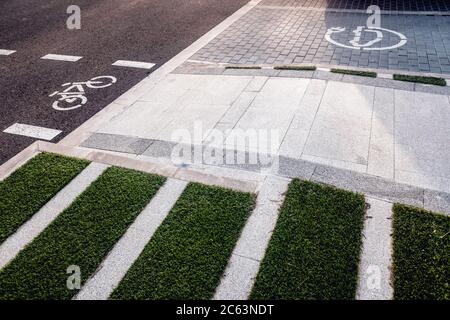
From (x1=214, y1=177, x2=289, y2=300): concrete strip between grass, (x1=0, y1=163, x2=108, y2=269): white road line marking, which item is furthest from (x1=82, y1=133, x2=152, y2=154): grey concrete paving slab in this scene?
(x1=214, y1=177, x2=289, y2=300): concrete strip between grass

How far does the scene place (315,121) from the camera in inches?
249

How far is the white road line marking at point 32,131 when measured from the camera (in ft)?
21.4

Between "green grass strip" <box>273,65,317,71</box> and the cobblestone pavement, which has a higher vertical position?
the cobblestone pavement

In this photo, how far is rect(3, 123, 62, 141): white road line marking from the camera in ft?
21.4

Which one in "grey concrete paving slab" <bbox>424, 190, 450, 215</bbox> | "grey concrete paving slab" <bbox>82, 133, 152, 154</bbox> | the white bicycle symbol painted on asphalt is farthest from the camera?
the white bicycle symbol painted on asphalt

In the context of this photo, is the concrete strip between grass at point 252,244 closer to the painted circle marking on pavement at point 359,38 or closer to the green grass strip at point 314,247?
the green grass strip at point 314,247

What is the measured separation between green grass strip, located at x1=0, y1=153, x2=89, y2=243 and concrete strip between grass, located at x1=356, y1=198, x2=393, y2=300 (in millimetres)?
4510

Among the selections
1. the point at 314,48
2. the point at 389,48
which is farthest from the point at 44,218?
the point at 389,48

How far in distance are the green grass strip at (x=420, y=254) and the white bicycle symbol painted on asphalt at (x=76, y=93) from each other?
22.4 ft

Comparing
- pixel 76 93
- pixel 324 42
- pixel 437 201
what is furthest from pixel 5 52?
pixel 437 201

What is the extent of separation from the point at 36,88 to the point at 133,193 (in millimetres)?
5191

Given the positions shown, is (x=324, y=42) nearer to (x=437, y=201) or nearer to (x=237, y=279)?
(x=437, y=201)

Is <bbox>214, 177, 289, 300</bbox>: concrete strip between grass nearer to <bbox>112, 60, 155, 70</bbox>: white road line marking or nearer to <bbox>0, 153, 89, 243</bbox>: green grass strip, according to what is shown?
<bbox>0, 153, 89, 243</bbox>: green grass strip

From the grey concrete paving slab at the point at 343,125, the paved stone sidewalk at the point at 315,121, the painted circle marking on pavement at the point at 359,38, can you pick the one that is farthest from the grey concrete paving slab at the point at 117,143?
the painted circle marking on pavement at the point at 359,38
